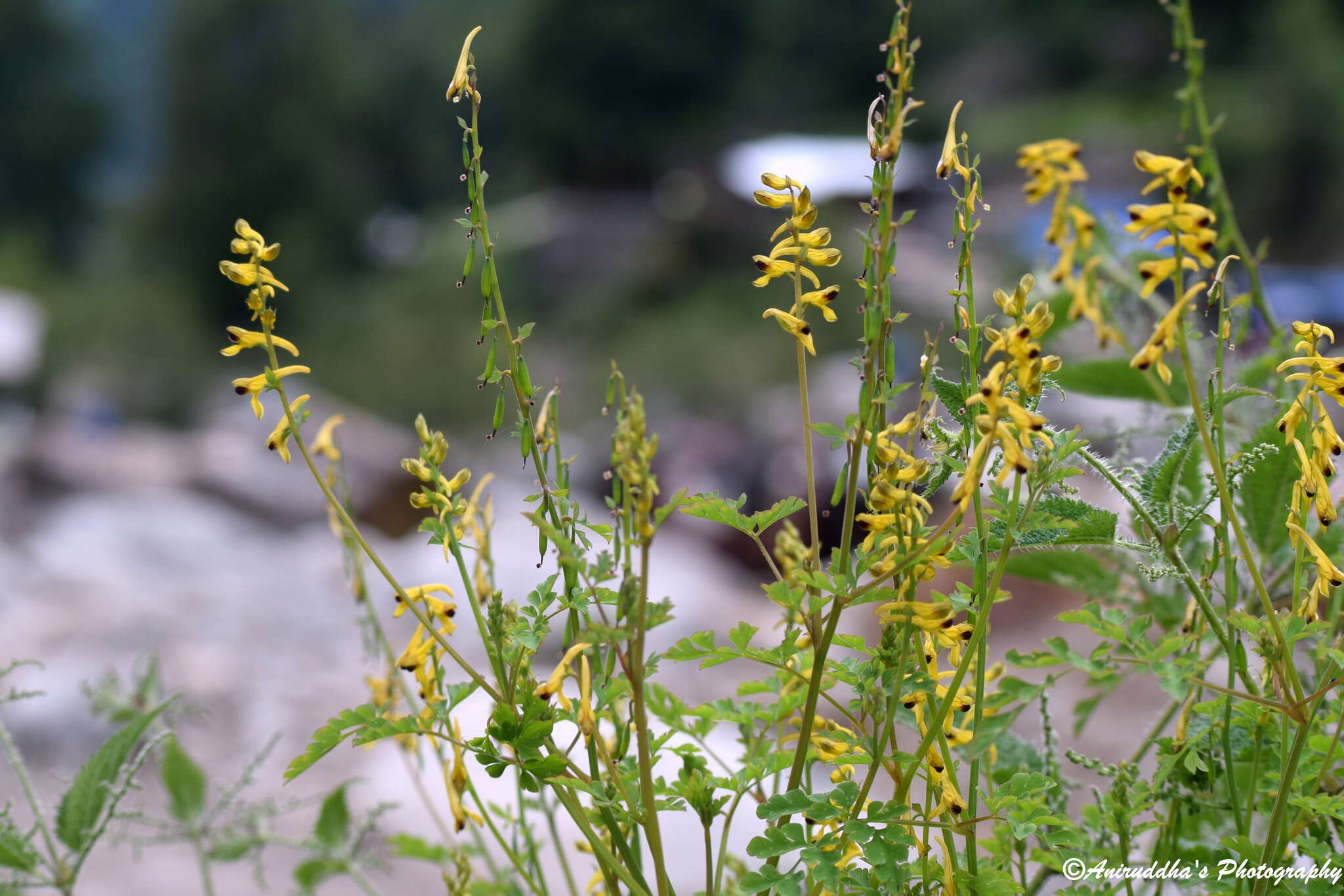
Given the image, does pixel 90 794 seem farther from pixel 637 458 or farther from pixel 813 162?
pixel 813 162

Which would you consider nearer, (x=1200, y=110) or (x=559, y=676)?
(x=559, y=676)

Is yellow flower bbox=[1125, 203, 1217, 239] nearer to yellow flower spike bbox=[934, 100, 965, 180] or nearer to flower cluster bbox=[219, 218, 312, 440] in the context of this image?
yellow flower spike bbox=[934, 100, 965, 180]

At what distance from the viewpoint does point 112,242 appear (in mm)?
13953

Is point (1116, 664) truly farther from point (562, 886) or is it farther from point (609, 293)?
point (609, 293)

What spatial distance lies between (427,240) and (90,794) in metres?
13.8

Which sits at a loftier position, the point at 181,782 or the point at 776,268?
the point at 776,268

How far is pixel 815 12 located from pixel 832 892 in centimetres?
1626

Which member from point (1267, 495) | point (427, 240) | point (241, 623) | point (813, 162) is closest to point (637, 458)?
point (1267, 495)

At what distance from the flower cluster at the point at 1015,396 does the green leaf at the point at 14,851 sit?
0.45 metres

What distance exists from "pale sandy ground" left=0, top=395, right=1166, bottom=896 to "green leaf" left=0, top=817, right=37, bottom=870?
0.08 m

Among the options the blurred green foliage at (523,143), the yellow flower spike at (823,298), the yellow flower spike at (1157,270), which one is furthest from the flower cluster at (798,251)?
the blurred green foliage at (523,143)

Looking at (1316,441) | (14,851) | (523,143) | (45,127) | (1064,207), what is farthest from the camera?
(45,127)

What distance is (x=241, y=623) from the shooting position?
3.46 meters

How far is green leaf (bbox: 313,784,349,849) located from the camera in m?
0.62
